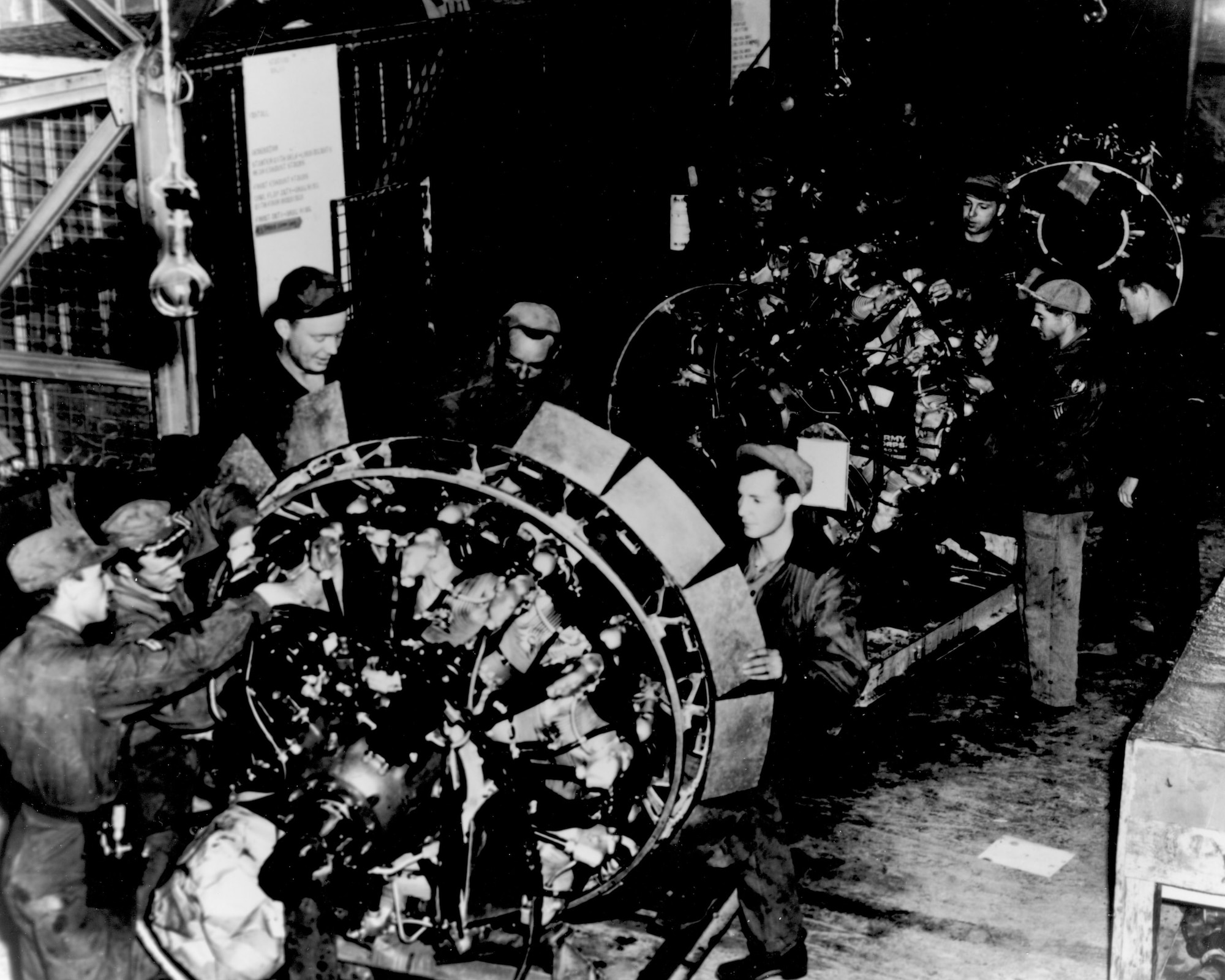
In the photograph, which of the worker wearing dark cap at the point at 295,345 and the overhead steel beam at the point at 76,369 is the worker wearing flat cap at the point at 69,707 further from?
the worker wearing dark cap at the point at 295,345

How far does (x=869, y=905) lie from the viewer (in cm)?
546

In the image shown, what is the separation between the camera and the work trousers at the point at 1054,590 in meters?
6.92

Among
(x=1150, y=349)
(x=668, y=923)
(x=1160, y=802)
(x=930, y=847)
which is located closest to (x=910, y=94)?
(x=1150, y=349)

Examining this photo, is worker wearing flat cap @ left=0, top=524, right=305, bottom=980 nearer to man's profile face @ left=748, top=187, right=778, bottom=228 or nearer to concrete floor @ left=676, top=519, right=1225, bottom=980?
concrete floor @ left=676, top=519, right=1225, bottom=980

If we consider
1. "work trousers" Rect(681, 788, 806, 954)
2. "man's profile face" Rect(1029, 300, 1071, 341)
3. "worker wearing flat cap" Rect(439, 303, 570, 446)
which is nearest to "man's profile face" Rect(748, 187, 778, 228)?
"man's profile face" Rect(1029, 300, 1071, 341)

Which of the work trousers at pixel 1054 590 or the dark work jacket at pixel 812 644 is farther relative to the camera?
the work trousers at pixel 1054 590

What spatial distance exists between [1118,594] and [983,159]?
6089 millimetres

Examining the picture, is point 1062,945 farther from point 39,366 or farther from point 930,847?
point 39,366

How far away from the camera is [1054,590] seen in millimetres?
6969

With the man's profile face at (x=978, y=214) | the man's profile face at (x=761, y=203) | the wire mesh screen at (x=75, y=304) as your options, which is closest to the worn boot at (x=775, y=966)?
the wire mesh screen at (x=75, y=304)

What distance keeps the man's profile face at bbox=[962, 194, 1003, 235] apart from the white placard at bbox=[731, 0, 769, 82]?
8.99 ft

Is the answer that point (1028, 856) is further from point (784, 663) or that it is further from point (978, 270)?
point (978, 270)

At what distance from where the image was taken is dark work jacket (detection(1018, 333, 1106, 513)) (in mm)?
6805

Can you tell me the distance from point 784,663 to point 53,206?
2645mm
